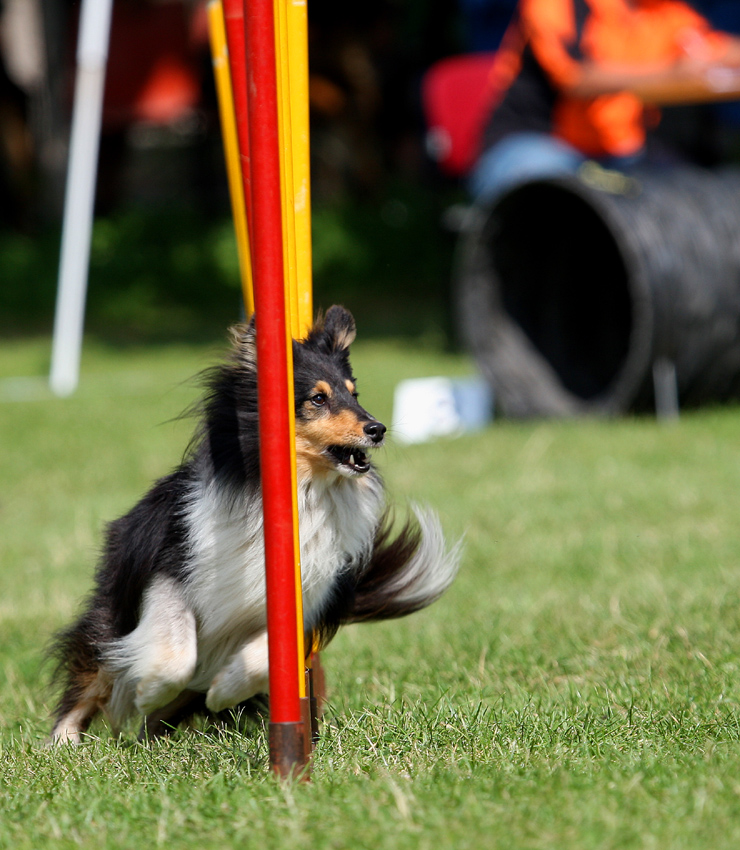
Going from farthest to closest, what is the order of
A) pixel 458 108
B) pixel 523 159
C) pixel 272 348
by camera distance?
pixel 458 108, pixel 523 159, pixel 272 348

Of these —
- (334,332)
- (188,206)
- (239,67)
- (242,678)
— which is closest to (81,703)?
(242,678)

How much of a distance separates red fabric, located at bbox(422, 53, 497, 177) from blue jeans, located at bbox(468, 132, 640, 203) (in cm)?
263

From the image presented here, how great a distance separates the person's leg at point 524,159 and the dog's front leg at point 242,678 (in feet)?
21.4

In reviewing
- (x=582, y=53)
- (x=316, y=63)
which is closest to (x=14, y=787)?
(x=582, y=53)

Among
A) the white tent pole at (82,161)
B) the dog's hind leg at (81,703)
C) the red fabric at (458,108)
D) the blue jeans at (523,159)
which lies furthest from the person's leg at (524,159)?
the dog's hind leg at (81,703)

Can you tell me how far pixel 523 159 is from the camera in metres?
9.34

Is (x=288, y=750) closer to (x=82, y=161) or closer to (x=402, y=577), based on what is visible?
(x=402, y=577)

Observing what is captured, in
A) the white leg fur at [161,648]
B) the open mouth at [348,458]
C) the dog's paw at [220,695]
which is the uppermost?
the open mouth at [348,458]

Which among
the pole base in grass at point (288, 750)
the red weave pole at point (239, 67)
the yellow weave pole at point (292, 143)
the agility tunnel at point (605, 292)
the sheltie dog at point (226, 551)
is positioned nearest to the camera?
the pole base in grass at point (288, 750)

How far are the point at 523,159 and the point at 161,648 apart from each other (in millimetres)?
7131

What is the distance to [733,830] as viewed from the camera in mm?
2236

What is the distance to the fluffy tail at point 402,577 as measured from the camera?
11.3 feet

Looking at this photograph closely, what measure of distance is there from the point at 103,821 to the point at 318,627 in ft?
2.74

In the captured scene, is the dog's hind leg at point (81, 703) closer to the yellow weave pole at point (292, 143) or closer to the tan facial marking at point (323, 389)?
the tan facial marking at point (323, 389)
